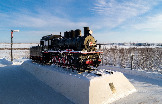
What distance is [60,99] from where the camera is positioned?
249 inches

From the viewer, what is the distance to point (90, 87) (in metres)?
5.57

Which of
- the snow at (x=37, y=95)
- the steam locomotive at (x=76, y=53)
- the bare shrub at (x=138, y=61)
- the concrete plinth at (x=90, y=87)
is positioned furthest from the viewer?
the bare shrub at (x=138, y=61)

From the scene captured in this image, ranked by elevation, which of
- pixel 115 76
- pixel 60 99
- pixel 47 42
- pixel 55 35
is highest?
pixel 55 35

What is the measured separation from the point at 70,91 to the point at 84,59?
2342 mm

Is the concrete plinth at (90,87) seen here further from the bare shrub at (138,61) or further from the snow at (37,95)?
the bare shrub at (138,61)

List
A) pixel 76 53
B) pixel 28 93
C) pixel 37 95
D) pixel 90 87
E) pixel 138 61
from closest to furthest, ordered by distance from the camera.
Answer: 1. pixel 90 87
2. pixel 37 95
3. pixel 28 93
4. pixel 76 53
5. pixel 138 61

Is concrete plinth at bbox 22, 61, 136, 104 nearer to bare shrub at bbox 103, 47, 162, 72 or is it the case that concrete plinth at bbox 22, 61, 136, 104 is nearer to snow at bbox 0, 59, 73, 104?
snow at bbox 0, 59, 73, 104

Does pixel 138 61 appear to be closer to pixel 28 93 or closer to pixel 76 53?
pixel 76 53

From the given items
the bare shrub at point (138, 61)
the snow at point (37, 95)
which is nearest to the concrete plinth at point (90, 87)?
the snow at point (37, 95)

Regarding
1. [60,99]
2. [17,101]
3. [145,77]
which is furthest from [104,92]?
[145,77]

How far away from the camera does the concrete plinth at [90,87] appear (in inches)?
223

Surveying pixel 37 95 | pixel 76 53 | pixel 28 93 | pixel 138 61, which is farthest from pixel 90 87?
pixel 138 61

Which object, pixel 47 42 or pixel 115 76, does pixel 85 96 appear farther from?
pixel 47 42

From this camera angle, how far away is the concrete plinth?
5.66 metres
